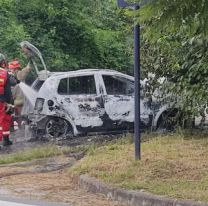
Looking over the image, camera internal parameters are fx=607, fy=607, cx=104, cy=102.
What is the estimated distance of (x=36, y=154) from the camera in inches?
461

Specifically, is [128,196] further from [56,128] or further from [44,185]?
[56,128]

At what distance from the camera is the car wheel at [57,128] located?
14.2 m

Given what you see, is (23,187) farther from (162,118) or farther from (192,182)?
(162,118)

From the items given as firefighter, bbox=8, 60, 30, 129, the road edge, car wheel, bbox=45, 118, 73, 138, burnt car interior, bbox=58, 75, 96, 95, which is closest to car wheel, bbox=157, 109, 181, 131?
burnt car interior, bbox=58, 75, 96, 95

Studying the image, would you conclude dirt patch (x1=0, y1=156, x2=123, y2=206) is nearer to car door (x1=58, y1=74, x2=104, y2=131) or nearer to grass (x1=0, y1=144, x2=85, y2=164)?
grass (x1=0, y1=144, x2=85, y2=164)

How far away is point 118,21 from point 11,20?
4.90 meters

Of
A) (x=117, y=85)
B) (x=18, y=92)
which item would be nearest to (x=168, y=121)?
(x=117, y=85)

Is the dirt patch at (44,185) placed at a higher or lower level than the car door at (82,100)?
lower

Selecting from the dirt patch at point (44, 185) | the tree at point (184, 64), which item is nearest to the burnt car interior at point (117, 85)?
the tree at point (184, 64)

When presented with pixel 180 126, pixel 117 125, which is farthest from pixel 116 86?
pixel 180 126

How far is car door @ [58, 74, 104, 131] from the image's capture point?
14289mm

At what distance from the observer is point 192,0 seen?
5.71 metres

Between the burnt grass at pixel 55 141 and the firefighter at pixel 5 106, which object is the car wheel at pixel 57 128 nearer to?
the burnt grass at pixel 55 141

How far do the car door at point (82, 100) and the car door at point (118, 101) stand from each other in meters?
0.21
